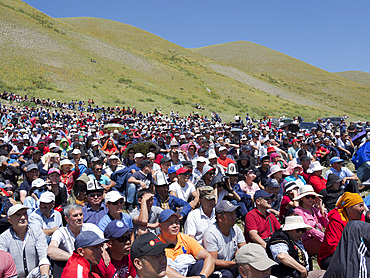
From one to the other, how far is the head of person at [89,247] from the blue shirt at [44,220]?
72.5 inches

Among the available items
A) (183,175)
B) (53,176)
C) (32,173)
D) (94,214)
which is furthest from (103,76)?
(94,214)

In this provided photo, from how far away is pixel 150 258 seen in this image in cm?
269

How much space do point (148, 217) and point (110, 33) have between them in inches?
4427

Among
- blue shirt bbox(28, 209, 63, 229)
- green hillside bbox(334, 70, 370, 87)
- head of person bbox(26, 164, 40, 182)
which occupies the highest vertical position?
green hillside bbox(334, 70, 370, 87)

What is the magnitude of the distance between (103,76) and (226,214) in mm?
53112

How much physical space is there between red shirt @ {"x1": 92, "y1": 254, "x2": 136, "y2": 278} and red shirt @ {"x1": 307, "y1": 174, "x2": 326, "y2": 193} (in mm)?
4926

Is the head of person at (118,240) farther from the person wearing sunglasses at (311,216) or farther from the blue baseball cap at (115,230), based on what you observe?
the person wearing sunglasses at (311,216)

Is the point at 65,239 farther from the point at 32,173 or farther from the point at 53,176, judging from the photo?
the point at 32,173

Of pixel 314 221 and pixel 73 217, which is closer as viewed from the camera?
pixel 73 217

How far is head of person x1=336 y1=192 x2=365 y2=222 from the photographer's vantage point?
407 centimetres

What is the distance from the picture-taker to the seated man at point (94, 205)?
4.75 m

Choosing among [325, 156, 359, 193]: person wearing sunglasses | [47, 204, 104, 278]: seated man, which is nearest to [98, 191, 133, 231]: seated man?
[47, 204, 104, 278]: seated man

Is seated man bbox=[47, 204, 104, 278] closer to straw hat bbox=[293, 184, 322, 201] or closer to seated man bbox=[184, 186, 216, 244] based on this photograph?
seated man bbox=[184, 186, 216, 244]

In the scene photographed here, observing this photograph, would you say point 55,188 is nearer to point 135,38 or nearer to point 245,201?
point 245,201
